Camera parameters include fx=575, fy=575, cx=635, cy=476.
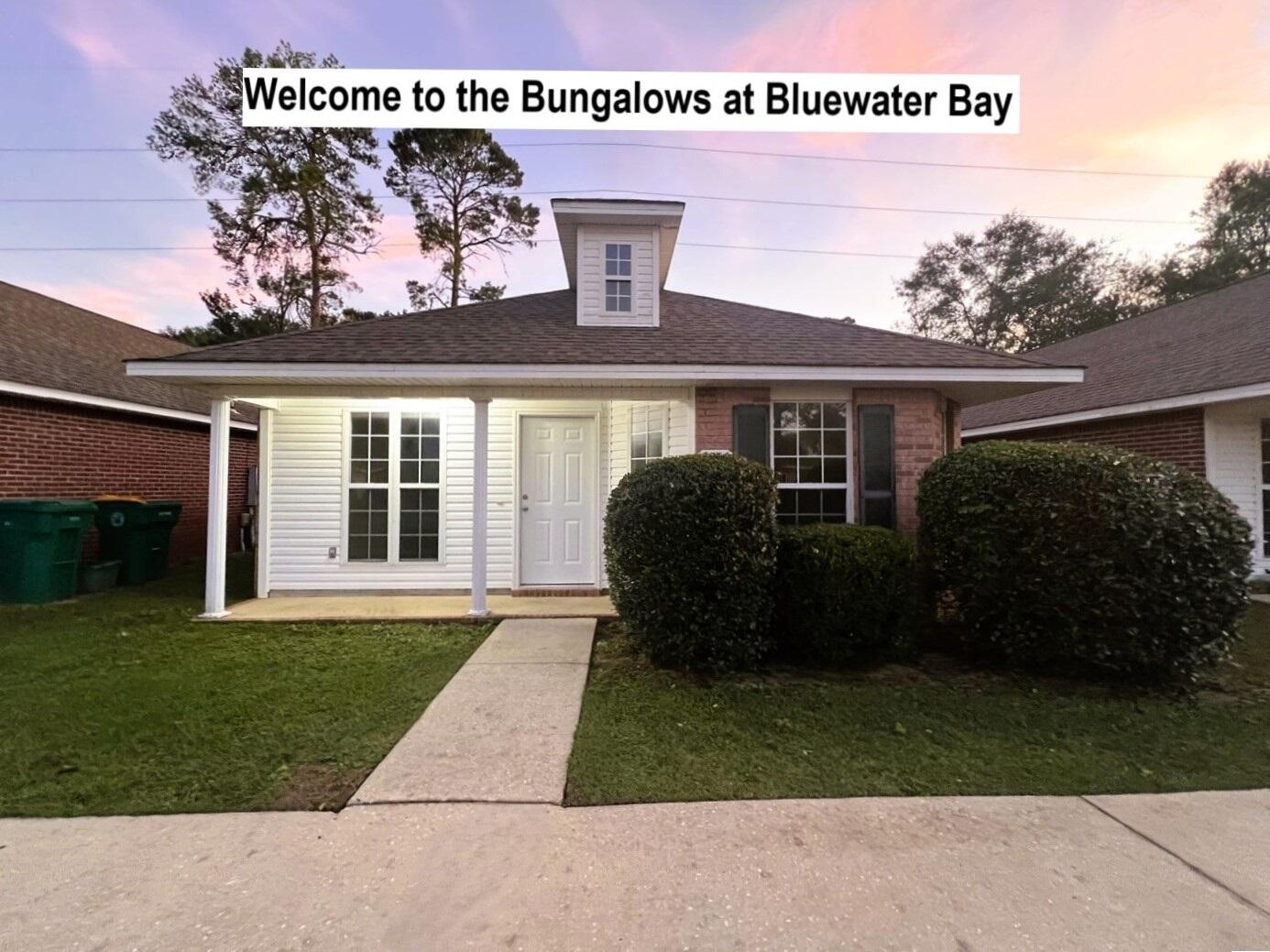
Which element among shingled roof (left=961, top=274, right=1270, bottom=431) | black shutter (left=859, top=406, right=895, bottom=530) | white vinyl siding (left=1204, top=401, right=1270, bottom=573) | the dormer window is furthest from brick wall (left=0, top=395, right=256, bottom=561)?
white vinyl siding (left=1204, top=401, right=1270, bottom=573)

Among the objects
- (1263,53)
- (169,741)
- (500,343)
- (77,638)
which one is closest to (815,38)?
(500,343)

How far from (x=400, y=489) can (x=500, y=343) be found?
2356 mm

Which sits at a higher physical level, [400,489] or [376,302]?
[376,302]

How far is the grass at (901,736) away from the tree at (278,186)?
1781 cm

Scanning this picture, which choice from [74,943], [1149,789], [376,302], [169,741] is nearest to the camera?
[74,943]

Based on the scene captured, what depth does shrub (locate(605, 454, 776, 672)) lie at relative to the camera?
169 inches

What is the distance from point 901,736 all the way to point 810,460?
3.24 metres

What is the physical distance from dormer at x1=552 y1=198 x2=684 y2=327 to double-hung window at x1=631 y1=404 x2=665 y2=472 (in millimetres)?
1193

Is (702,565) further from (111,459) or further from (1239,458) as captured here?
(111,459)

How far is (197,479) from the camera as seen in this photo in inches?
420

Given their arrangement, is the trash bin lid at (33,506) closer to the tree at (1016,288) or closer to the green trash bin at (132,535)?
the green trash bin at (132,535)

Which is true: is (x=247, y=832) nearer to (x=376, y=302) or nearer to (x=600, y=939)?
(x=600, y=939)

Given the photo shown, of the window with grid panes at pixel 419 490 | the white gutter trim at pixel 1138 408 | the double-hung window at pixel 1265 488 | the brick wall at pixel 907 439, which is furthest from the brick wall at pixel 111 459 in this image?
the double-hung window at pixel 1265 488

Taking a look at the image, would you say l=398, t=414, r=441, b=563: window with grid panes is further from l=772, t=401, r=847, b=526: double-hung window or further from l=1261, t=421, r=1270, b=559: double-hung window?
l=1261, t=421, r=1270, b=559: double-hung window
